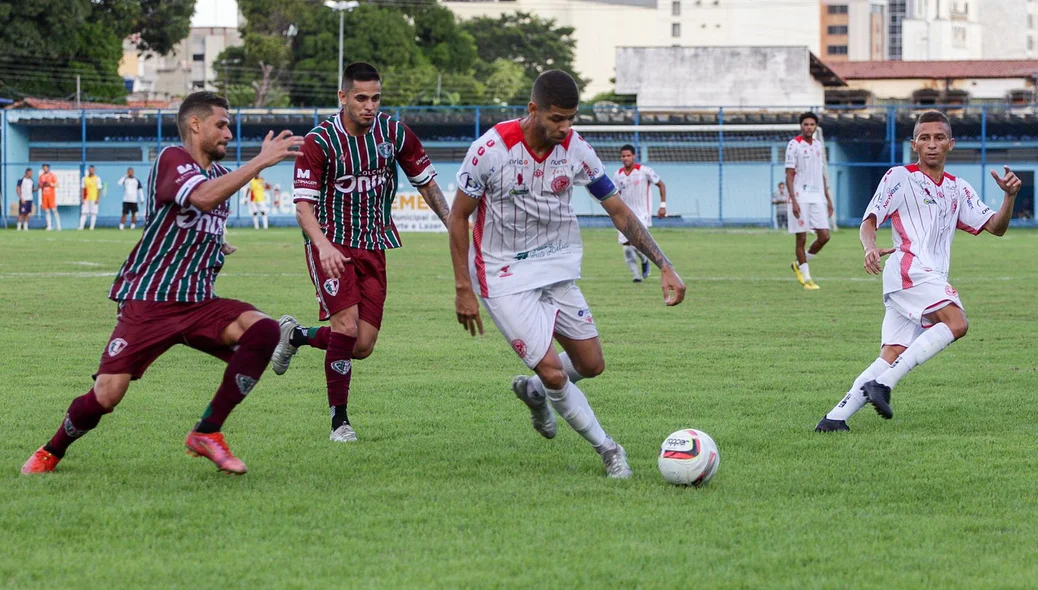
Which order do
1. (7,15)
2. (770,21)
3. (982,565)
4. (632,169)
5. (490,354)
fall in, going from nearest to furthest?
(982,565), (490,354), (632,169), (7,15), (770,21)

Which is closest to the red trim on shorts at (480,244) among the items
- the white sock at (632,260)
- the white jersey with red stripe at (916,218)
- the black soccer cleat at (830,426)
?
the black soccer cleat at (830,426)

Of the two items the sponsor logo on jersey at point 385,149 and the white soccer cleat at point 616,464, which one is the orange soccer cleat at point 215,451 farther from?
the sponsor logo on jersey at point 385,149

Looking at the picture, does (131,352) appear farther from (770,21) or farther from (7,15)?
(770,21)

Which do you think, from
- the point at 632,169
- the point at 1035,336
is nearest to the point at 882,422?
the point at 1035,336

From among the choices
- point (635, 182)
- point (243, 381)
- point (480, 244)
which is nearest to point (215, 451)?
point (243, 381)

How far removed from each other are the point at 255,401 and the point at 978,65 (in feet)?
286

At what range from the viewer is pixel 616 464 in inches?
243

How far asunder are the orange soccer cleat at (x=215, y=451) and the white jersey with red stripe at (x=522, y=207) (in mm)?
1353

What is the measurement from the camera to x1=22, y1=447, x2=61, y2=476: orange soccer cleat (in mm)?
6180

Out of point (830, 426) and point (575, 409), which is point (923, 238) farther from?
point (575, 409)

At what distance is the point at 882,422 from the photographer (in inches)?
306

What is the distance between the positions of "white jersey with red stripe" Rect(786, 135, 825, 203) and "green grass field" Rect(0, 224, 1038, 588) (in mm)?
6431

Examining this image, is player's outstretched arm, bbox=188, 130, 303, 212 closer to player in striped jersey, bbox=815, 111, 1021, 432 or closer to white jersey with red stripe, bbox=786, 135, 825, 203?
player in striped jersey, bbox=815, 111, 1021, 432

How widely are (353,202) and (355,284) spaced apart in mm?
451
